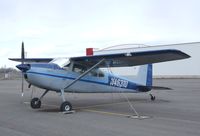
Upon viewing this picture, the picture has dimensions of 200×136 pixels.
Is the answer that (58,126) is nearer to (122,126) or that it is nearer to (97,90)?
(122,126)

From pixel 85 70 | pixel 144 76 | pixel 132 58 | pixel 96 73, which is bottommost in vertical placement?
pixel 144 76

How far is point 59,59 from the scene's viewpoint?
14.5m

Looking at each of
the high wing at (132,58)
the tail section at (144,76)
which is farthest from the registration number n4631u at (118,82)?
the tail section at (144,76)

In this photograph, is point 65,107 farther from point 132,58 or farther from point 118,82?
point 118,82

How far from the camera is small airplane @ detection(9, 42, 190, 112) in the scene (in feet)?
42.5

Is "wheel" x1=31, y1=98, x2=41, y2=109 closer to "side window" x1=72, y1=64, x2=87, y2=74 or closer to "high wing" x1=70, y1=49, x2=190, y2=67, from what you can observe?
"side window" x1=72, y1=64, x2=87, y2=74

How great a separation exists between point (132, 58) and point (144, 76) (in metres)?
3.60

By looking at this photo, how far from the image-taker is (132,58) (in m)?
14.1

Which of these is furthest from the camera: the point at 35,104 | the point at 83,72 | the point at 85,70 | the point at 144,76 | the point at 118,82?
the point at 144,76

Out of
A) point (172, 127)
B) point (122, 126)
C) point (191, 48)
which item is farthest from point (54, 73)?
point (191, 48)

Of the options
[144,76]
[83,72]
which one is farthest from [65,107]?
[144,76]

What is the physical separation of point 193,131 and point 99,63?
→ 6.47 m

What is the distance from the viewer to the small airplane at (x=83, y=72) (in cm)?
1296

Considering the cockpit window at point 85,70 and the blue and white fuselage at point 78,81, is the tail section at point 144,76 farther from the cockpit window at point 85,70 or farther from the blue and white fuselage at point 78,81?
the cockpit window at point 85,70
